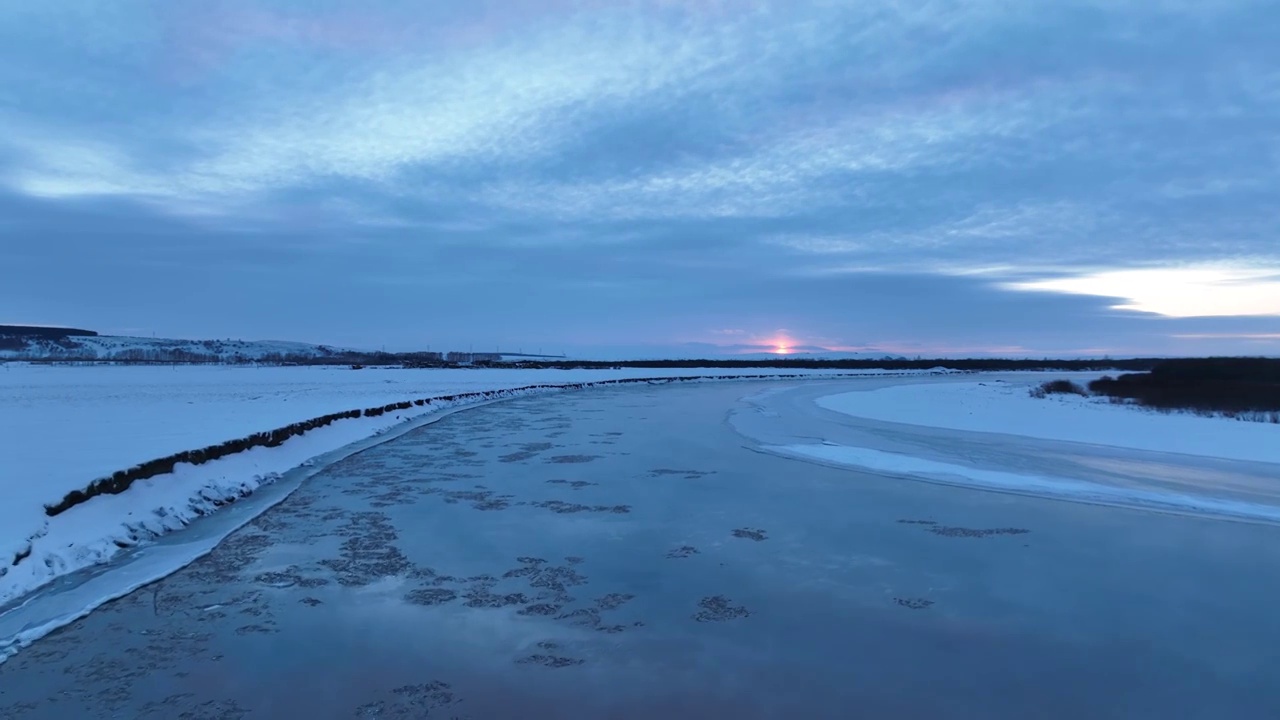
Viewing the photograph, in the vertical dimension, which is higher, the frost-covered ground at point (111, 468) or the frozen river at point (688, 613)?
the frost-covered ground at point (111, 468)

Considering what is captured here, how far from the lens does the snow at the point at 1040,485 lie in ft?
31.2

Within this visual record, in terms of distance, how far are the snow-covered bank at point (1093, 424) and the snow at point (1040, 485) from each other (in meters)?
5.47

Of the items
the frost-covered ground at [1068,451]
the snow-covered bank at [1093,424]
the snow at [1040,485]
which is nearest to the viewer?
the snow at [1040,485]

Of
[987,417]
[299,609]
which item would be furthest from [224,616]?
[987,417]

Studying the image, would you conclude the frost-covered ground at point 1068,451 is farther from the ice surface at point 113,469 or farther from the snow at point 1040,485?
the ice surface at point 113,469

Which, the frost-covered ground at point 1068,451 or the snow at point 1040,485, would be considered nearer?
the snow at point 1040,485

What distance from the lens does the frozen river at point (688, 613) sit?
4160mm

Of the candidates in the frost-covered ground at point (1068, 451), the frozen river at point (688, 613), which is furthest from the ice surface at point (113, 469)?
the frost-covered ground at point (1068, 451)

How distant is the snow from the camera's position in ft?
31.2

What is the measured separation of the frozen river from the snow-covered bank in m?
6.57

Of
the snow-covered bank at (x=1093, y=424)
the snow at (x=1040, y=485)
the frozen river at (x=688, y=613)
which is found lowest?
the frozen river at (x=688, y=613)

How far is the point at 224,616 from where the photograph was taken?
541 cm

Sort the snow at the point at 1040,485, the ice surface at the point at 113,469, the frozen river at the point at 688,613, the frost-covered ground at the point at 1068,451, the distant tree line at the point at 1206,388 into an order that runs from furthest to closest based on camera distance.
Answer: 1. the distant tree line at the point at 1206,388
2. the frost-covered ground at the point at 1068,451
3. the snow at the point at 1040,485
4. the ice surface at the point at 113,469
5. the frozen river at the point at 688,613

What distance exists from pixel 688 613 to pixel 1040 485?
7713 millimetres
